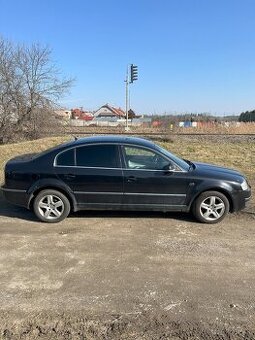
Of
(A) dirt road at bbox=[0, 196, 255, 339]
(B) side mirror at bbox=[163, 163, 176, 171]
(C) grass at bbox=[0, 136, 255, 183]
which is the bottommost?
(A) dirt road at bbox=[0, 196, 255, 339]

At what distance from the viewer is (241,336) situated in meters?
3.44

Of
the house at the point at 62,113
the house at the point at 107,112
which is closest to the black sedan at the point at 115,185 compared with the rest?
the house at the point at 62,113

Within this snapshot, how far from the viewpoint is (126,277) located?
4543 millimetres

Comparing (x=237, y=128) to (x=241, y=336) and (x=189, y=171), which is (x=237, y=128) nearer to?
(x=189, y=171)

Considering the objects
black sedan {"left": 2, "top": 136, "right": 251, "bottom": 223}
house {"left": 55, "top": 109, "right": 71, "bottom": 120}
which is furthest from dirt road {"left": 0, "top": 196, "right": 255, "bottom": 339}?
house {"left": 55, "top": 109, "right": 71, "bottom": 120}

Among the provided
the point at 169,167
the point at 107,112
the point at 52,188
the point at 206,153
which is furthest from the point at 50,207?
the point at 107,112

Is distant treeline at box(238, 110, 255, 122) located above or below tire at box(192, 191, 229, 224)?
above

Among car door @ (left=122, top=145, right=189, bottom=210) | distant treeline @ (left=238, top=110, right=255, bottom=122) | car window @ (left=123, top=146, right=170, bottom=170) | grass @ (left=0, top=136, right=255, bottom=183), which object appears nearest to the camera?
car door @ (left=122, top=145, right=189, bottom=210)

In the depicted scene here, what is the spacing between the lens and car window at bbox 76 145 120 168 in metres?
6.73

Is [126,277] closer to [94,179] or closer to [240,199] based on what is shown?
[94,179]

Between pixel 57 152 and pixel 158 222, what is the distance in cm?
215

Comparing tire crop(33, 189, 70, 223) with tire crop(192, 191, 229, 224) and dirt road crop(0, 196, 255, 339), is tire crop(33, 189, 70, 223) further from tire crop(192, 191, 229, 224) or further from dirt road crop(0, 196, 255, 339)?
tire crop(192, 191, 229, 224)

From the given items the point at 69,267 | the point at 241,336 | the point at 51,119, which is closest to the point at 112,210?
the point at 69,267

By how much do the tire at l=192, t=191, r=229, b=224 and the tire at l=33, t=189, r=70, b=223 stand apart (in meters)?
2.26
